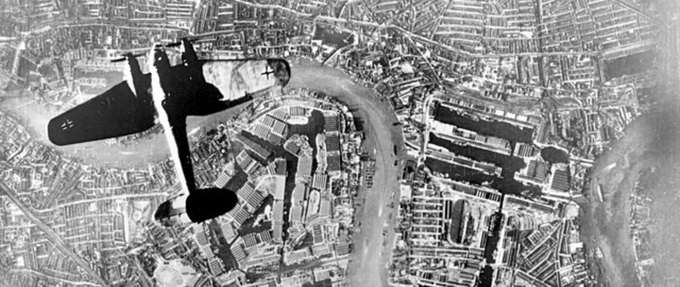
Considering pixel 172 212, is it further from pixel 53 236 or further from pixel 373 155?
pixel 373 155

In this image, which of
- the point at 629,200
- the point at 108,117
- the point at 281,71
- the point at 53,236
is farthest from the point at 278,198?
the point at 629,200

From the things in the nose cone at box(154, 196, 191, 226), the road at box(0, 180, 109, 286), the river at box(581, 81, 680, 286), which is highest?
the river at box(581, 81, 680, 286)

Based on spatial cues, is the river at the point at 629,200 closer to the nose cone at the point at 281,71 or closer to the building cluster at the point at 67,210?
the nose cone at the point at 281,71

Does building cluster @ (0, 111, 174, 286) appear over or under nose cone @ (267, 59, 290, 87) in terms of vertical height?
under

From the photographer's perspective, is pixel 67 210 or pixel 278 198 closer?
pixel 278 198

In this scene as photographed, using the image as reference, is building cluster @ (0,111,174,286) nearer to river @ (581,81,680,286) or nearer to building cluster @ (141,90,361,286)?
building cluster @ (141,90,361,286)

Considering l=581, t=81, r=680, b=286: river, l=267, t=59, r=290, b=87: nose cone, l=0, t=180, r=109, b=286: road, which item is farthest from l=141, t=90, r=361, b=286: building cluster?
l=581, t=81, r=680, b=286: river
